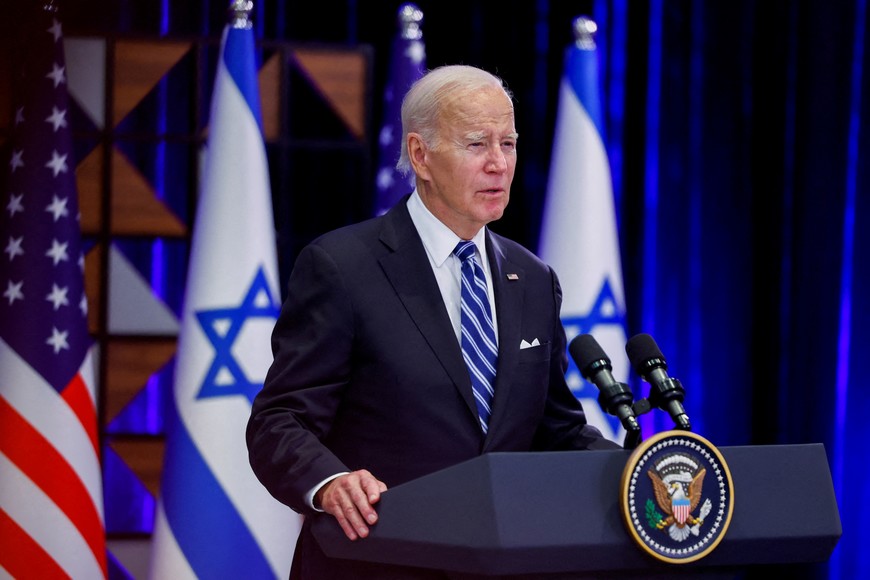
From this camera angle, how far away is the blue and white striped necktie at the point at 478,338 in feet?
5.56

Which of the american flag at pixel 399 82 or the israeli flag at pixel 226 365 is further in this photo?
the american flag at pixel 399 82

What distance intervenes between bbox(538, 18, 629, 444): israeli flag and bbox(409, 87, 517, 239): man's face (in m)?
1.95

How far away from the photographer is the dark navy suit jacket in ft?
5.37

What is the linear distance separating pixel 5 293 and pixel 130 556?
1.09 m

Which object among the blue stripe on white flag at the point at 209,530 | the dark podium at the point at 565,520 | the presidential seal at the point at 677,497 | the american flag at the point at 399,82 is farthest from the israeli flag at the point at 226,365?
the presidential seal at the point at 677,497

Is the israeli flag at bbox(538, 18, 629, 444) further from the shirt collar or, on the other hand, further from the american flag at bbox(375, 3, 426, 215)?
the shirt collar

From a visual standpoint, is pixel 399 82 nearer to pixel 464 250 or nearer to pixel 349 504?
pixel 464 250

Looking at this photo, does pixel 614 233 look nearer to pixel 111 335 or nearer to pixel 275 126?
pixel 275 126

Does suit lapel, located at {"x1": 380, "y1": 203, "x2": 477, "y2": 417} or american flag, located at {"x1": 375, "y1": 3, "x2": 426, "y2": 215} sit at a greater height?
american flag, located at {"x1": 375, "y1": 3, "x2": 426, "y2": 215}

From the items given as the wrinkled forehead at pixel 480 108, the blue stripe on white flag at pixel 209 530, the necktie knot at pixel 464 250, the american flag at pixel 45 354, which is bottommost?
the blue stripe on white flag at pixel 209 530

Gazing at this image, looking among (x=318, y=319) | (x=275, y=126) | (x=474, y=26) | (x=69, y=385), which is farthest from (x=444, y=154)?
(x=474, y=26)

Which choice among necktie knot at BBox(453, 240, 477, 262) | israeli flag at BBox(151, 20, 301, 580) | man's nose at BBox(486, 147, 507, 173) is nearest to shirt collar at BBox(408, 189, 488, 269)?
necktie knot at BBox(453, 240, 477, 262)

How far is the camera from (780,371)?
4.53 meters

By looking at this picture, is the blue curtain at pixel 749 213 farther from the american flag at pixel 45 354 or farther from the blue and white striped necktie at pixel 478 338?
the blue and white striped necktie at pixel 478 338
